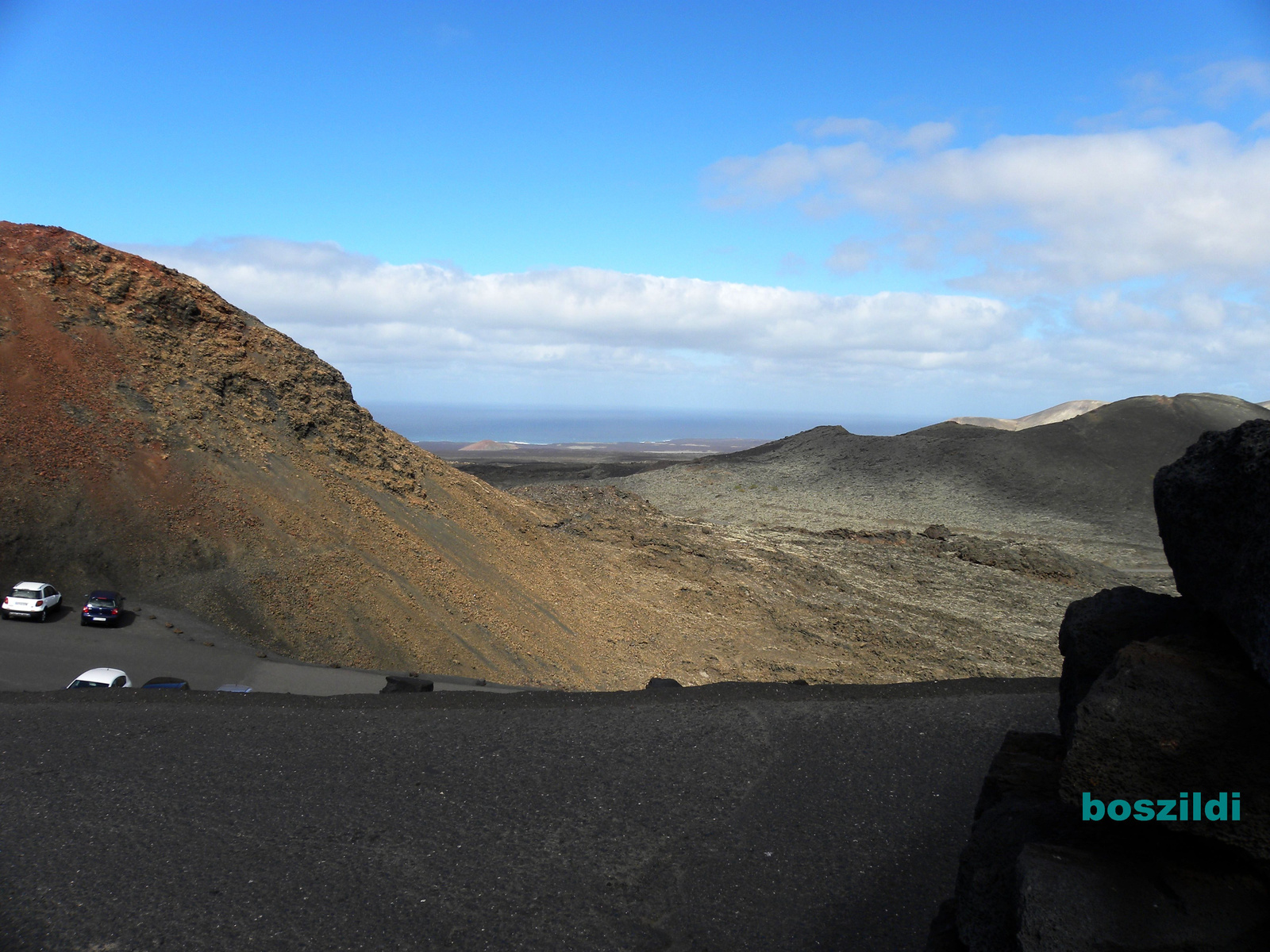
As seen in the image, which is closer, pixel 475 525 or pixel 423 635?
pixel 423 635

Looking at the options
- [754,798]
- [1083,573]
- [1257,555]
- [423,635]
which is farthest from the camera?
[1083,573]

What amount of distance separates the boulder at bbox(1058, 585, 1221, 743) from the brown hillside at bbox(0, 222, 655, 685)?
35.6ft

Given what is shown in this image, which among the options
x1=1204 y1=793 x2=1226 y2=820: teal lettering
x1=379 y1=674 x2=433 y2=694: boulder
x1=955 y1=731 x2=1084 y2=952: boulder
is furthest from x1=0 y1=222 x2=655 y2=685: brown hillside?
x1=1204 y1=793 x2=1226 y2=820: teal lettering

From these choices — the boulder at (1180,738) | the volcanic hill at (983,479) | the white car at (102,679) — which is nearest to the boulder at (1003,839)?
the boulder at (1180,738)

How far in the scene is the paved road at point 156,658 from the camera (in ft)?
34.9

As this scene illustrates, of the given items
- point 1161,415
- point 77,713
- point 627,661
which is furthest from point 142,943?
point 1161,415

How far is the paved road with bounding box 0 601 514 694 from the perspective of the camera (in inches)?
419

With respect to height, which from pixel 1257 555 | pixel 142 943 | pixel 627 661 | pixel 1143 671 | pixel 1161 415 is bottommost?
pixel 627 661

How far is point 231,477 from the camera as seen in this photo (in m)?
15.0

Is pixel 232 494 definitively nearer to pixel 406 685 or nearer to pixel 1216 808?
pixel 406 685

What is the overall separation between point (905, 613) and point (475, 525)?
37.8 feet

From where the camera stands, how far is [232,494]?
1455cm

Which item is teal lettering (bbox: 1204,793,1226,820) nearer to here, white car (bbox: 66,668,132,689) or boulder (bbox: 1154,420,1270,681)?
boulder (bbox: 1154,420,1270,681)

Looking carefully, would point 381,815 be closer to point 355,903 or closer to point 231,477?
point 355,903
